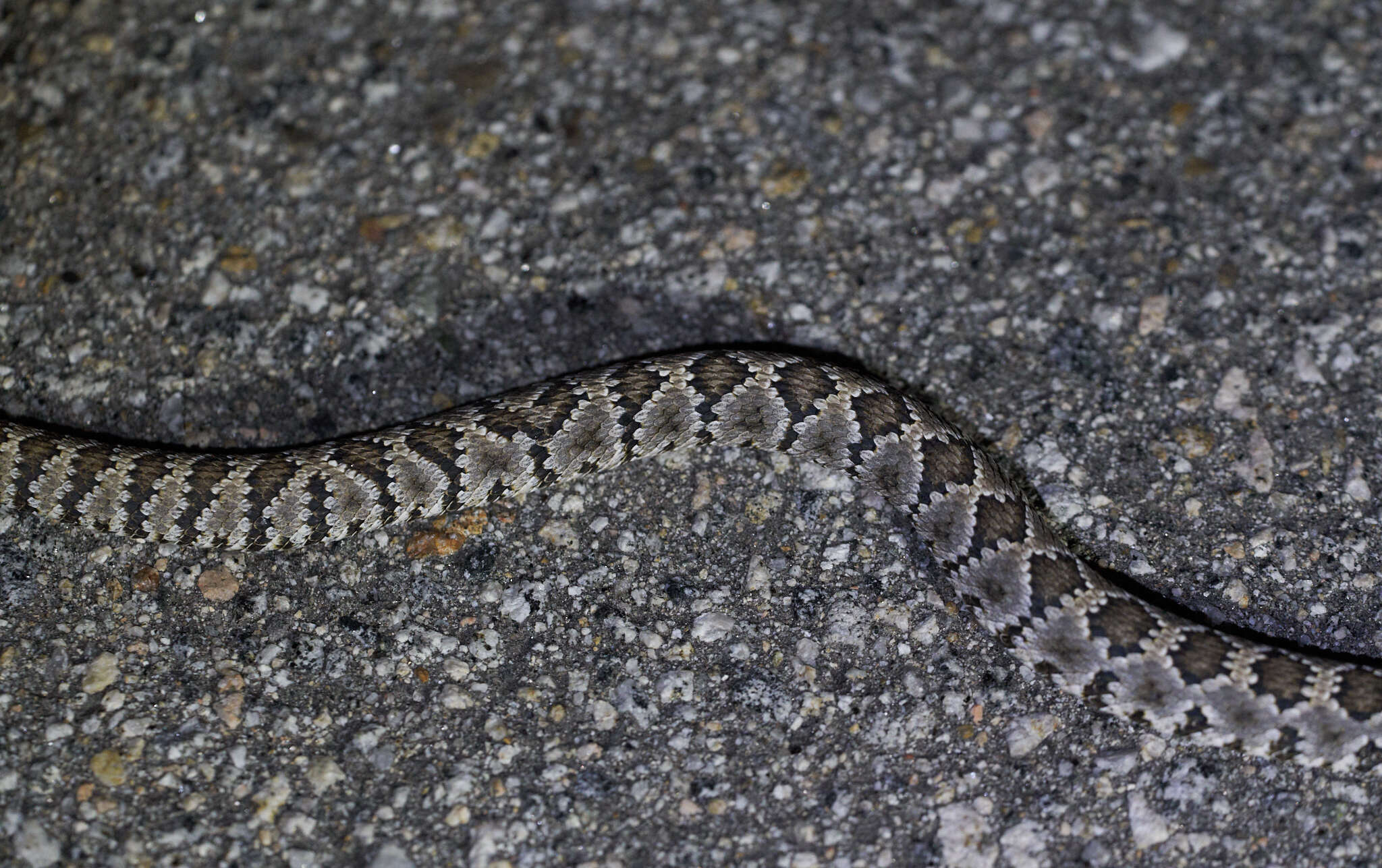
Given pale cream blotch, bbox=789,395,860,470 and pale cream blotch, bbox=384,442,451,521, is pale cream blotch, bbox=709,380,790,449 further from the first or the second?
pale cream blotch, bbox=384,442,451,521

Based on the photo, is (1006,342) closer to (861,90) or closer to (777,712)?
(861,90)

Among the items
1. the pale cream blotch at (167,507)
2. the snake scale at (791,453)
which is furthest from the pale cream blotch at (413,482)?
the pale cream blotch at (167,507)

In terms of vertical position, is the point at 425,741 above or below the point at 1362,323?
below

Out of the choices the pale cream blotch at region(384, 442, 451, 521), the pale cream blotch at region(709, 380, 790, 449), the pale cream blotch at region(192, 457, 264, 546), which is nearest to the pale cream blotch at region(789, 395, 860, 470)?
the pale cream blotch at region(709, 380, 790, 449)

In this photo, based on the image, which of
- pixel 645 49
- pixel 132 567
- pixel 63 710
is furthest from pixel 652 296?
pixel 63 710

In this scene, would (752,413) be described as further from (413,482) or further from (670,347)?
(413,482)

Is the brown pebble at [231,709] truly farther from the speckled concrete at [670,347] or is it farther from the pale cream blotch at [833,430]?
the pale cream blotch at [833,430]
